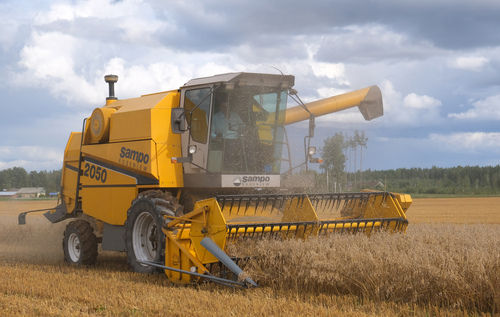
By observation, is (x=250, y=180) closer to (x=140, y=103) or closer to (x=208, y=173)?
(x=208, y=173)

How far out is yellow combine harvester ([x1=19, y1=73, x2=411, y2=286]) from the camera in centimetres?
733

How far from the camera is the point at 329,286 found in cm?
576

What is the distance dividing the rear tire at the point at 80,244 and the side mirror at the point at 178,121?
109 inches

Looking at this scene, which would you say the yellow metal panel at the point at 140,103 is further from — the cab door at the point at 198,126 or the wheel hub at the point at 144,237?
the wheel hub at the point at 144,237

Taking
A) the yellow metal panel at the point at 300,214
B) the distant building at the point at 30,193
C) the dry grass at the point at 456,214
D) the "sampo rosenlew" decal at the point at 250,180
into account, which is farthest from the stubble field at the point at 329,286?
the distant building at the point at 30,193

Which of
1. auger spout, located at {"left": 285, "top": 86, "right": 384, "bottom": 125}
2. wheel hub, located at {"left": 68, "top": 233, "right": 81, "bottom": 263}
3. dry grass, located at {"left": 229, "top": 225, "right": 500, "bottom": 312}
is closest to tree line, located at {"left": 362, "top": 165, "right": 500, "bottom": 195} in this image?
auger spout, located at {"left": 285, "top": 86, "right": 384, "bottom": 125}

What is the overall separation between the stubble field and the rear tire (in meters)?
2.20

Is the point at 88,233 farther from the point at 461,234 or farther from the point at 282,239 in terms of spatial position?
the point at 461,234

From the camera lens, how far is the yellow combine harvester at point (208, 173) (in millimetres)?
7328

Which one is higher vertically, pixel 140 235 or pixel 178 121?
pixel 178 121

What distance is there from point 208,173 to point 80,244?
116 inches

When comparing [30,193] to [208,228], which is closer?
[208,228]

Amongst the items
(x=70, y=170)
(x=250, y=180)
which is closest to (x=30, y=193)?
(x=70, y=170)

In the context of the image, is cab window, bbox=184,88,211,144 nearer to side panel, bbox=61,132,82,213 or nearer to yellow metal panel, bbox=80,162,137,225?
yellow metal panel, bbox=80,162,137,225
